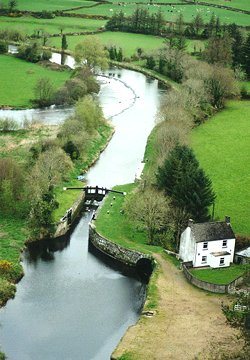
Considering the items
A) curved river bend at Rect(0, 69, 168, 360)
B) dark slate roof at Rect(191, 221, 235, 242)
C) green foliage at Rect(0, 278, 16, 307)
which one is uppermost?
dark slate roof at Rect(191, 221, 235, 242)

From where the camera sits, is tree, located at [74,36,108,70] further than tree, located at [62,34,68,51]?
No

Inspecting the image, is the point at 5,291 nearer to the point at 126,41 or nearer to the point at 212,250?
the point at 212,250

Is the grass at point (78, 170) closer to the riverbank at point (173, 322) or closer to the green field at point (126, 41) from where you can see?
the riverbank at point (173, 322)

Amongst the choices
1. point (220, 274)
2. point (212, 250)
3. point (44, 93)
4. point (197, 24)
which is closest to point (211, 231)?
Answer: point (212, 250)

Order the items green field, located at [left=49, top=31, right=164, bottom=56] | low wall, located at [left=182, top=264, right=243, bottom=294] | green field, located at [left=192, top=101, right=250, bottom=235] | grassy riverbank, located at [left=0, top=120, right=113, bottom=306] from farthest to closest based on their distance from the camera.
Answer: green field, located at [left=49, top=31, right=164, bottom=56], green field, located at [left=192, top=101, right=250, bottom=235], grassy riverbank, located at [left=0, top=120, right=113, bottom=306], low wall, located at [left=182, top=264, right=243, bottom=294]

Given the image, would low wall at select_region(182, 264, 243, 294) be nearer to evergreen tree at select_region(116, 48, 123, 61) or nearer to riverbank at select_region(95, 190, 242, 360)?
riverbank at select_region(95, 190, 242, 360)

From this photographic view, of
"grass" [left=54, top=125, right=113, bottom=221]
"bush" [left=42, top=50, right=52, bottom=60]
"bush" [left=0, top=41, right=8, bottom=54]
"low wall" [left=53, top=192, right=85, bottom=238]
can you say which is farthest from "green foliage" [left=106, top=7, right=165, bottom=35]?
"low wall" [left=53, top=192, right=85, bottom=238]

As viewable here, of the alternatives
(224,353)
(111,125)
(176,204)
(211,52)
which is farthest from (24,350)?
(211,52)
